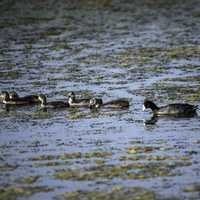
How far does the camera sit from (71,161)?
14797mm

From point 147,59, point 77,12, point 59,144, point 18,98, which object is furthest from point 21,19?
point 59,144

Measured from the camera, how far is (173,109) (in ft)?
62.7

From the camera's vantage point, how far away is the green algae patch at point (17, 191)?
12.7 m

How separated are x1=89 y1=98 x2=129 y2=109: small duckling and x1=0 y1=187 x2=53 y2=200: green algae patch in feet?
22.5

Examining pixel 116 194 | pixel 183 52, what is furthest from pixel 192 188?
pixel 183 52

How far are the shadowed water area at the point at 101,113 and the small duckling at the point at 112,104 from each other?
0.79 feet

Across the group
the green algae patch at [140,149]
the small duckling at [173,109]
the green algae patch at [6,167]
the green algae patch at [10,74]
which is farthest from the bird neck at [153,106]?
the green algae patch at [10,74]

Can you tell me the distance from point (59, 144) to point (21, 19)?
26414 millimetres

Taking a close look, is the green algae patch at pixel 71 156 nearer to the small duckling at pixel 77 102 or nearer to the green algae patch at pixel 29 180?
the green algae patch at pixel 29 180

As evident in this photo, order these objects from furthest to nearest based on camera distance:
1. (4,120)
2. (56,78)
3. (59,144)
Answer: (56,78), (4,120), (59,144)

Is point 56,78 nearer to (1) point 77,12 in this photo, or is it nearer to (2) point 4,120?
(2) point 4,120

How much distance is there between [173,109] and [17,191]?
6.89 meters

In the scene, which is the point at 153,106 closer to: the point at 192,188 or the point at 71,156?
the point at 71,156

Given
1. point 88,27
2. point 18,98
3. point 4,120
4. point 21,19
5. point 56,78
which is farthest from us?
point 21,19
